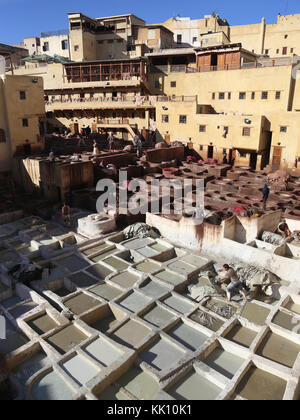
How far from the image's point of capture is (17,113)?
23906 millimetres

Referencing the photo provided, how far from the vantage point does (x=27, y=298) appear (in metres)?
11.2

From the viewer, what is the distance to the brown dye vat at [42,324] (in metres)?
9.59

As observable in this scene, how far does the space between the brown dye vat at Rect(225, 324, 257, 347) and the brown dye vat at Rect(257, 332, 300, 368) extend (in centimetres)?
36

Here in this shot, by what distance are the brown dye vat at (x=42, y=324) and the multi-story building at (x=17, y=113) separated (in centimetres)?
1639

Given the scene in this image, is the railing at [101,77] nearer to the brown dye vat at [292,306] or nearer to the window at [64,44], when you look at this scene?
the window at [64,44]

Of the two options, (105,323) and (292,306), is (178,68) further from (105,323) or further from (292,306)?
(105,323)

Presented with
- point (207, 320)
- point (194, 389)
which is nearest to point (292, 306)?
point (207, 320)

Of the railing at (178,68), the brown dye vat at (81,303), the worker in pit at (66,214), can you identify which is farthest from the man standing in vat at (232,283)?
the railing at (178,68)

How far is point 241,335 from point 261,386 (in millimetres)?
1797

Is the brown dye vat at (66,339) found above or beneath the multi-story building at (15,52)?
beneath

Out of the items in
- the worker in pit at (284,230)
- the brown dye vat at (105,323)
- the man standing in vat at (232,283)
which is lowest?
the brown dye vat at (105,323)

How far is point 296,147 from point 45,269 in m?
21.6

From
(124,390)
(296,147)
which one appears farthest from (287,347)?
(296,147)
